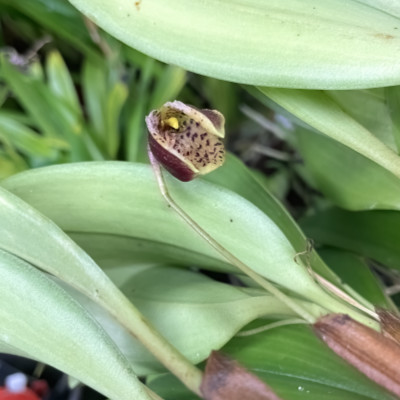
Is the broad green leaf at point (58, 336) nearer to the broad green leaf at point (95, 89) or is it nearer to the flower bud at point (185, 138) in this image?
the flower bud at point (185, 138)

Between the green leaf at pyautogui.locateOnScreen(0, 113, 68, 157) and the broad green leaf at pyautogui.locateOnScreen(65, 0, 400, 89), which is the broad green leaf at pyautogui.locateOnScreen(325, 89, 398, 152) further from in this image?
the green leaf at pyautogui.locateOnScreen(0, 113, 68, 157)

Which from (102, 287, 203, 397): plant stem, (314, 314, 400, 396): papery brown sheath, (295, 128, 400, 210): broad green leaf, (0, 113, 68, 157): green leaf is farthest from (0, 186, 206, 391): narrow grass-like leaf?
(0, 113, 68, 157): green leaf

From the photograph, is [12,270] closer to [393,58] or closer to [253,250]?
[253,250]

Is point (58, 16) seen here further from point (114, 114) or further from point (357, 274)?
point (357, 274)

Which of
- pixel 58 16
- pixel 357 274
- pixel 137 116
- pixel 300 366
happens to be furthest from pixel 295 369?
pixel 58 16

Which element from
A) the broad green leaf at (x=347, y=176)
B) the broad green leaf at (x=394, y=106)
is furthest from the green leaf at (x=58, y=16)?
the broad green leaf at (x=394, y=106)
